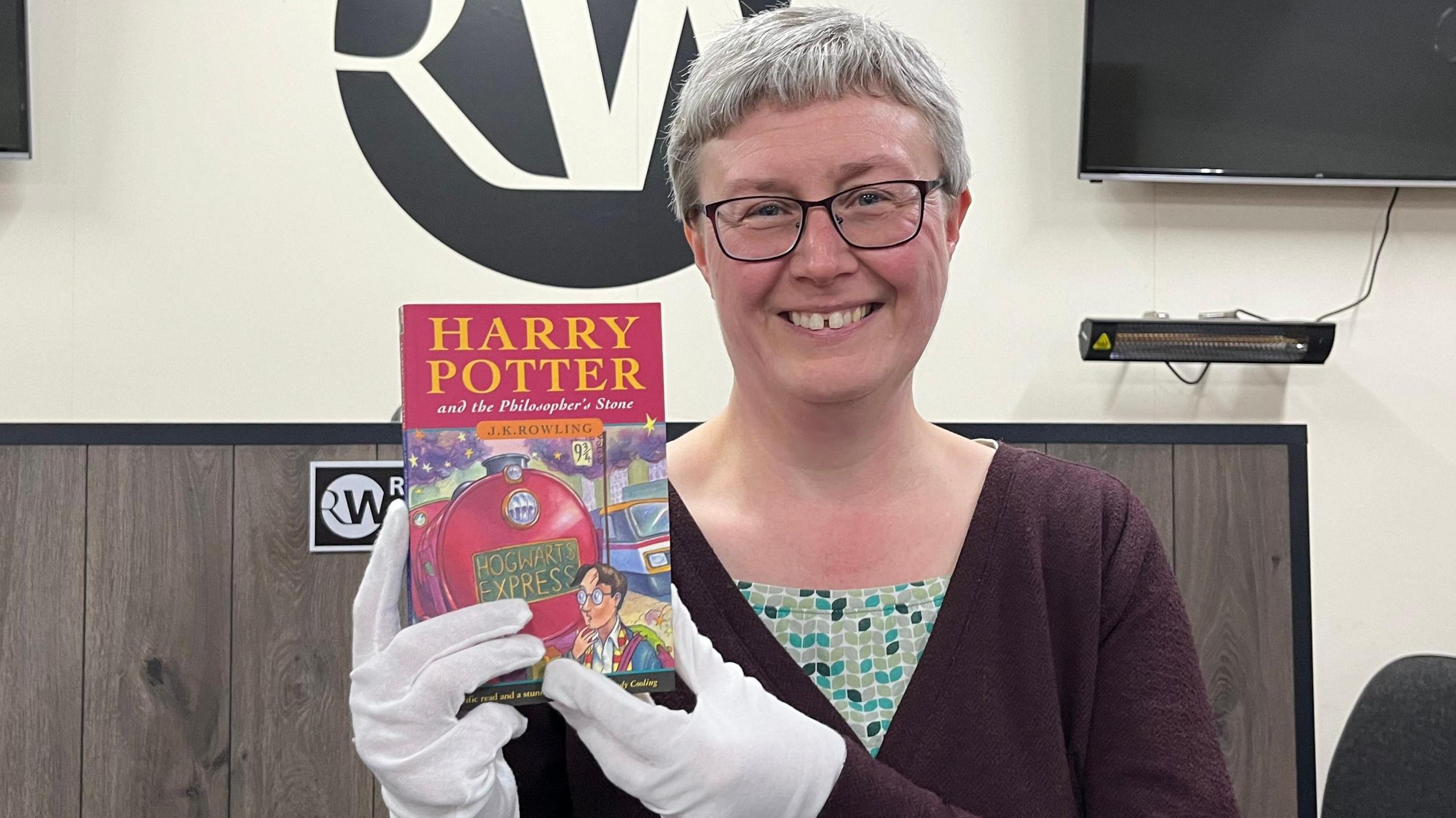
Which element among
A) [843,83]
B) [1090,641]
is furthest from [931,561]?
[843,83]

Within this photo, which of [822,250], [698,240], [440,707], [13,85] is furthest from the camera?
[13,85]

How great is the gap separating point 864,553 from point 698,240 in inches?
14.3

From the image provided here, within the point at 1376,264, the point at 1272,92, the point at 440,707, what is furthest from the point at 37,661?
the point at 1376,264

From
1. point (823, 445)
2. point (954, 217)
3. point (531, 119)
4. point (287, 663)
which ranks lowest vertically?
point (287, 663)

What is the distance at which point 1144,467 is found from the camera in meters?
2.63

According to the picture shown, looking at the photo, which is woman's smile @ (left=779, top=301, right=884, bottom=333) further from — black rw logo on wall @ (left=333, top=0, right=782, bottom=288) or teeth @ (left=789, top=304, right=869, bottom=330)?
black rw logo on wall @ (left=333, top=0, right=782, bottom=288)

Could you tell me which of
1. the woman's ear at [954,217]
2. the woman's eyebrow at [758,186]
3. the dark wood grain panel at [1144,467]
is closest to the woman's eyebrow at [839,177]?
the woman's eyebrow at [758,186]

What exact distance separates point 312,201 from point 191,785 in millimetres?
1297

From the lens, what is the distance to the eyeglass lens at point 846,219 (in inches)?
41.3

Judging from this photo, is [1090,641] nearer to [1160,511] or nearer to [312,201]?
[1160,511]

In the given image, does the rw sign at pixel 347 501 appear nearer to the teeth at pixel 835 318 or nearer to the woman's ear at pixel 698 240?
the woman's ear at pixel 698 240

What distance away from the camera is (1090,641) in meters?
1.12

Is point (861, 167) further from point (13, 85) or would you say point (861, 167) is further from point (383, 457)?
point (13, 85)

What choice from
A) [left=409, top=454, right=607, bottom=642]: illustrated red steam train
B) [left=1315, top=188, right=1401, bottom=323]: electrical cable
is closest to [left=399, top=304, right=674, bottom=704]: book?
[left=409, top=454, right=607, bottom=642]: illustrated red steam train
